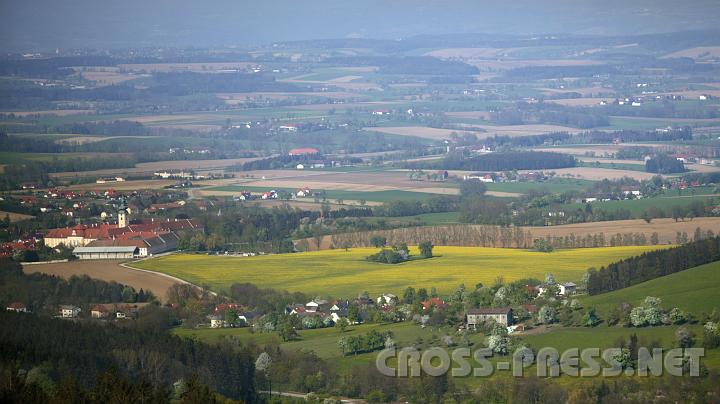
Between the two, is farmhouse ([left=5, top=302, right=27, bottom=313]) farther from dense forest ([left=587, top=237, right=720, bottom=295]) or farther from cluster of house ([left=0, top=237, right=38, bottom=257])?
dense forest ([left=587, top=237, right=720, bottom=295])

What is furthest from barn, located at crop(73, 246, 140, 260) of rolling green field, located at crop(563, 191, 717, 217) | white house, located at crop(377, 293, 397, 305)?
rolling green field, located at crop(563, 191, 717, 217)

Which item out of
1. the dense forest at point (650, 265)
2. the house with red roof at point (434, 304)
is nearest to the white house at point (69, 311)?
the house with red roof at point (434, 304)

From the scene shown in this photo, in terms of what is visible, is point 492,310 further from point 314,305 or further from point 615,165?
point 615,165

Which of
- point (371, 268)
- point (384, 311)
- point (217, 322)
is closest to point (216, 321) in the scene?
point (217, 322)

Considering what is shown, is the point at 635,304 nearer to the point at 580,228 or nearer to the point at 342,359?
the point at 342,359

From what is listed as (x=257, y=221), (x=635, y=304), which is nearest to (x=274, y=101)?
(x=257, y=221)

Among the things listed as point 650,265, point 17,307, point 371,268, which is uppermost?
point 650,265
